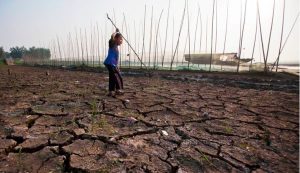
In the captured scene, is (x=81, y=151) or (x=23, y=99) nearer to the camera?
(x=81, y=151)

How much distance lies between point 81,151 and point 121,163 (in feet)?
1.52

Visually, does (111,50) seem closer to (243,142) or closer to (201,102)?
(201,102)

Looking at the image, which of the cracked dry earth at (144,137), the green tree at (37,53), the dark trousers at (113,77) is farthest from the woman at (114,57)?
the green tree at (37,53)

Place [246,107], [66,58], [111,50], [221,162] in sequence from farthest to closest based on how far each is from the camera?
1. [66,58]
2. [111,50]
3. [246,107]
4. [221,162]

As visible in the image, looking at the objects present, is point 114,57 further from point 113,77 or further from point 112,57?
point 113,77

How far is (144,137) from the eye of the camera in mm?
2770

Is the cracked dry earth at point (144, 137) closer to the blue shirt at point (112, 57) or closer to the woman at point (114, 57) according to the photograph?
the woman at point (114, 57)

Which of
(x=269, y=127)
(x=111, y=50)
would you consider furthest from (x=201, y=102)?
(x=111, y=50)

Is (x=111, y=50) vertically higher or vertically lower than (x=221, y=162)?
higher

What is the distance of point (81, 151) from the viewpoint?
2.36m

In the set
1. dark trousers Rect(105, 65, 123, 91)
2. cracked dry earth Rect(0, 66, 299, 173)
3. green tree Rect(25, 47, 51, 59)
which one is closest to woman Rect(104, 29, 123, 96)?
dark trousers Rect(105, 65, 123, 91)

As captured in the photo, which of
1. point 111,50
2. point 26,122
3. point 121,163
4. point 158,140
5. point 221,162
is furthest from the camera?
point 111,50

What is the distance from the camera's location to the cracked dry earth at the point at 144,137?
7.10 feet

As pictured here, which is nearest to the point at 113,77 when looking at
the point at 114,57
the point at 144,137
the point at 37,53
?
the point at 114,57
